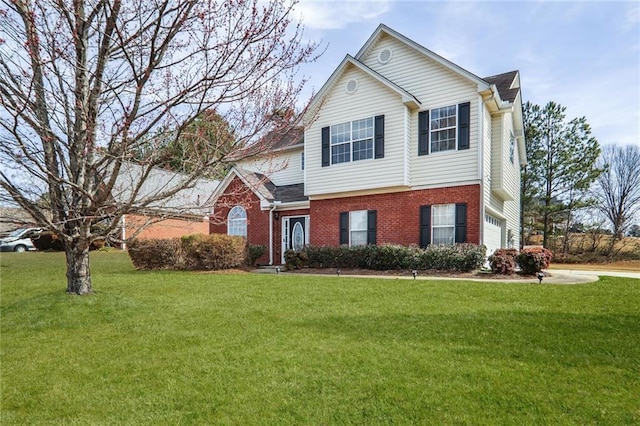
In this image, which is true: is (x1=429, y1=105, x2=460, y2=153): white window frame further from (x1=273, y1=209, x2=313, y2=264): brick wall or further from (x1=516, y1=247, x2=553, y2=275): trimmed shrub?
(x1=273, y1=209, x2=313, y2=264): brick wall

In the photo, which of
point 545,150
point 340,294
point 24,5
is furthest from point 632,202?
point 24,5

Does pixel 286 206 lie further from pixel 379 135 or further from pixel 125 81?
pixel 125 81

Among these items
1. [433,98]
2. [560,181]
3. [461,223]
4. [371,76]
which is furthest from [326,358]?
[560,181]

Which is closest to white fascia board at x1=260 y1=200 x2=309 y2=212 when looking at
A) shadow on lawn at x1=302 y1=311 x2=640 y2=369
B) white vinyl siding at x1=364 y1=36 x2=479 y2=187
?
white vinyl siding at x1=364 y1=36 x2=479 y2=187

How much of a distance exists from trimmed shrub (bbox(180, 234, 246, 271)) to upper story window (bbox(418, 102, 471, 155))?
8.04 m

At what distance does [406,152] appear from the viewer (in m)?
14.0

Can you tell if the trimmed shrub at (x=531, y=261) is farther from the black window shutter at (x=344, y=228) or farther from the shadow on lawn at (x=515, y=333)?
the black window shutter at (x=344, y=228)

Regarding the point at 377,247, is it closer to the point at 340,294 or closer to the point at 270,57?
the point at 340,294

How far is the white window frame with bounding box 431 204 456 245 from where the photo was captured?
44.3ft

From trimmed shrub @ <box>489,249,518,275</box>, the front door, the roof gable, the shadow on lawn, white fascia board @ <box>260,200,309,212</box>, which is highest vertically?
the roof gable

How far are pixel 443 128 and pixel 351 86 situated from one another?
4.03 meters

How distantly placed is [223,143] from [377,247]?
8.68m

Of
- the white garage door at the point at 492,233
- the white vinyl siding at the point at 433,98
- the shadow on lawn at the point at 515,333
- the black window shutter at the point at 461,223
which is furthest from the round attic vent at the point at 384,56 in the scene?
the shadow on lawn at the point at 515,333

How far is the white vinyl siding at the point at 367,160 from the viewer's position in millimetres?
14203
